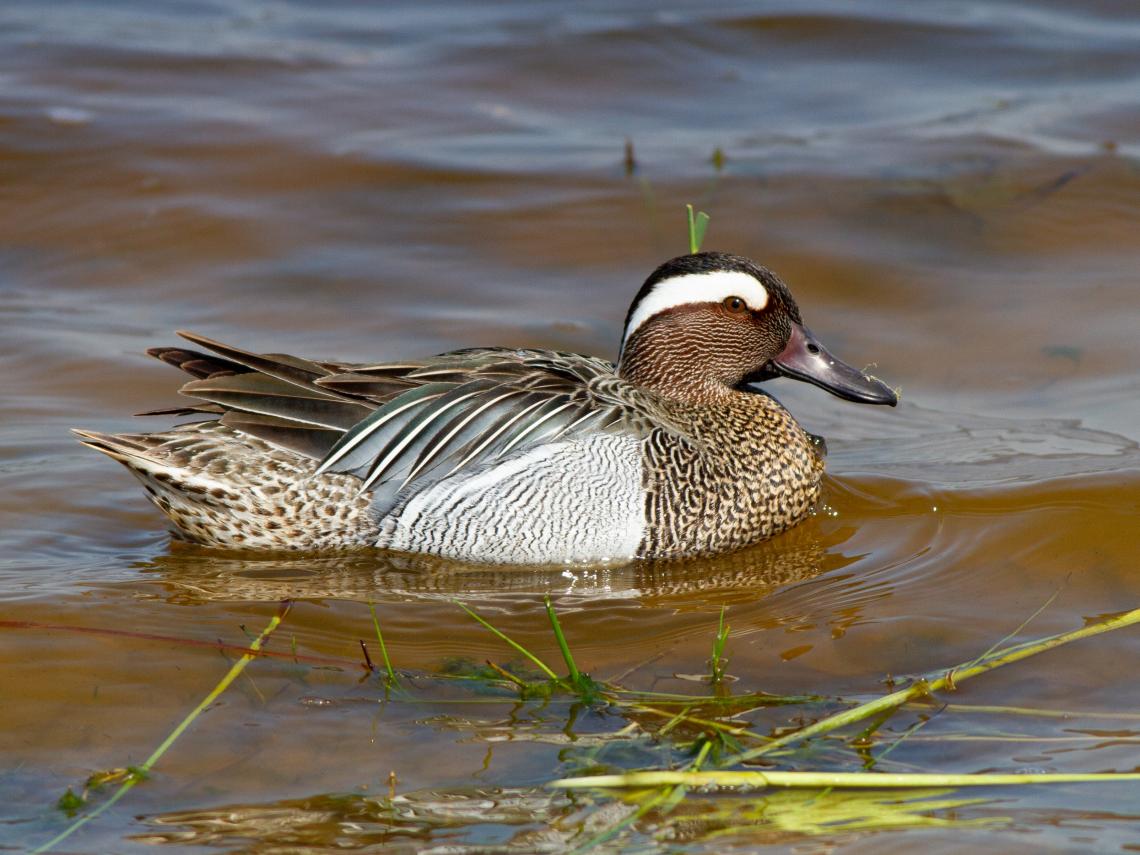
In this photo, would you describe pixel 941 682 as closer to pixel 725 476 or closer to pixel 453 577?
pixel 725 476

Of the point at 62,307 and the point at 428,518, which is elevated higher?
the point at 62,307

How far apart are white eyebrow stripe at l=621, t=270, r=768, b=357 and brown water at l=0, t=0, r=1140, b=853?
1017 mm

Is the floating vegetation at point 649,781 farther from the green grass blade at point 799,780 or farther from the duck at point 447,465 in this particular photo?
the duck at point 447,465

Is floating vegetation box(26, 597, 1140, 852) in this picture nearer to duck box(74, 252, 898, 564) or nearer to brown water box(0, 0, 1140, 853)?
brown water box(0, 0, 1140, 853)

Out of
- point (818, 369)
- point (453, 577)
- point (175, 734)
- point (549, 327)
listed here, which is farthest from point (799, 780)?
point (549, 327)

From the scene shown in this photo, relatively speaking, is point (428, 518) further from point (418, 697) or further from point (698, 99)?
point (698, 99)

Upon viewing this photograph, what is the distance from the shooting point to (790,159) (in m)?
10.7

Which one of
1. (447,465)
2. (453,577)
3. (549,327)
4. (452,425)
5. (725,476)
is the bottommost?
(453,577)

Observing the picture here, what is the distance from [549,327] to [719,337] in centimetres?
226

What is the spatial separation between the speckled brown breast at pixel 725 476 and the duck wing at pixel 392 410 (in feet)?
0.73

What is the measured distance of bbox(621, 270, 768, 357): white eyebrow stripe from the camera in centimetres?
628

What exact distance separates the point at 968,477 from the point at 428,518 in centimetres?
245

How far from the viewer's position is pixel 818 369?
6.40 meters

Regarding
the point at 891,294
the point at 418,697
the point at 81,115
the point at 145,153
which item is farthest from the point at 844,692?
the point at 81,115
